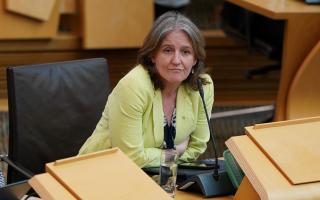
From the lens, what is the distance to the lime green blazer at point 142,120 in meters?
2.80

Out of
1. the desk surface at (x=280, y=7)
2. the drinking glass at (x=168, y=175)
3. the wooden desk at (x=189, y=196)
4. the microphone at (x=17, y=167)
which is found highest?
the desk surface at (x=280, y=7)

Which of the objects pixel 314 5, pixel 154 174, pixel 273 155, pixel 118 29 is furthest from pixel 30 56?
pixel 273 155

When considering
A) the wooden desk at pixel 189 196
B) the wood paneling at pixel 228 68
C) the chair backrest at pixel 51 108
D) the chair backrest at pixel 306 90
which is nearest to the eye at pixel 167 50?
the chair backrest at pixel 51 108

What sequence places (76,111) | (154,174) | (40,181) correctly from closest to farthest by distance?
1. (40,181)
2. (154,174)
3. (76,111)

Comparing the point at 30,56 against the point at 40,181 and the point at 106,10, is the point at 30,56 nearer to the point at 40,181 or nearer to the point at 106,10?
the point at 106,10

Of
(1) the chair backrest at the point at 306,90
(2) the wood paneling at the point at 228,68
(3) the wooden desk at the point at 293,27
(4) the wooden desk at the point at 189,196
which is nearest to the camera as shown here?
(4) the wooden desk at the point at 189,196

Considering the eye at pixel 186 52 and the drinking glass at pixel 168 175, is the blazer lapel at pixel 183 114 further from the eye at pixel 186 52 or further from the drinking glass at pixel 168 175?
the drinking glass at pixel 168 175

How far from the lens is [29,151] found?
3.04 metres

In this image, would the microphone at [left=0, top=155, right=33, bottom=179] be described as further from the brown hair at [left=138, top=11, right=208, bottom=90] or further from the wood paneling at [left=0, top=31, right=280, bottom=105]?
the wood paneling at [left=0, top=31, right=280, bottom=105]

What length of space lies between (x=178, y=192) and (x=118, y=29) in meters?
3.30

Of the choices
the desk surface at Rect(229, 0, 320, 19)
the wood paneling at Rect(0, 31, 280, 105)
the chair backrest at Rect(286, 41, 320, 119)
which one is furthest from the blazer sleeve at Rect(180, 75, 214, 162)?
the wood paneling at Rect(0, 31, 280, 105)

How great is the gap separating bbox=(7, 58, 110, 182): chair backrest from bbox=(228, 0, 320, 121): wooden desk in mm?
1135

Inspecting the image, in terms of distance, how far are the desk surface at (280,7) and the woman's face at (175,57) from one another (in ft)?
3.60

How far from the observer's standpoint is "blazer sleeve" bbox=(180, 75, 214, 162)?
9.83 feet
